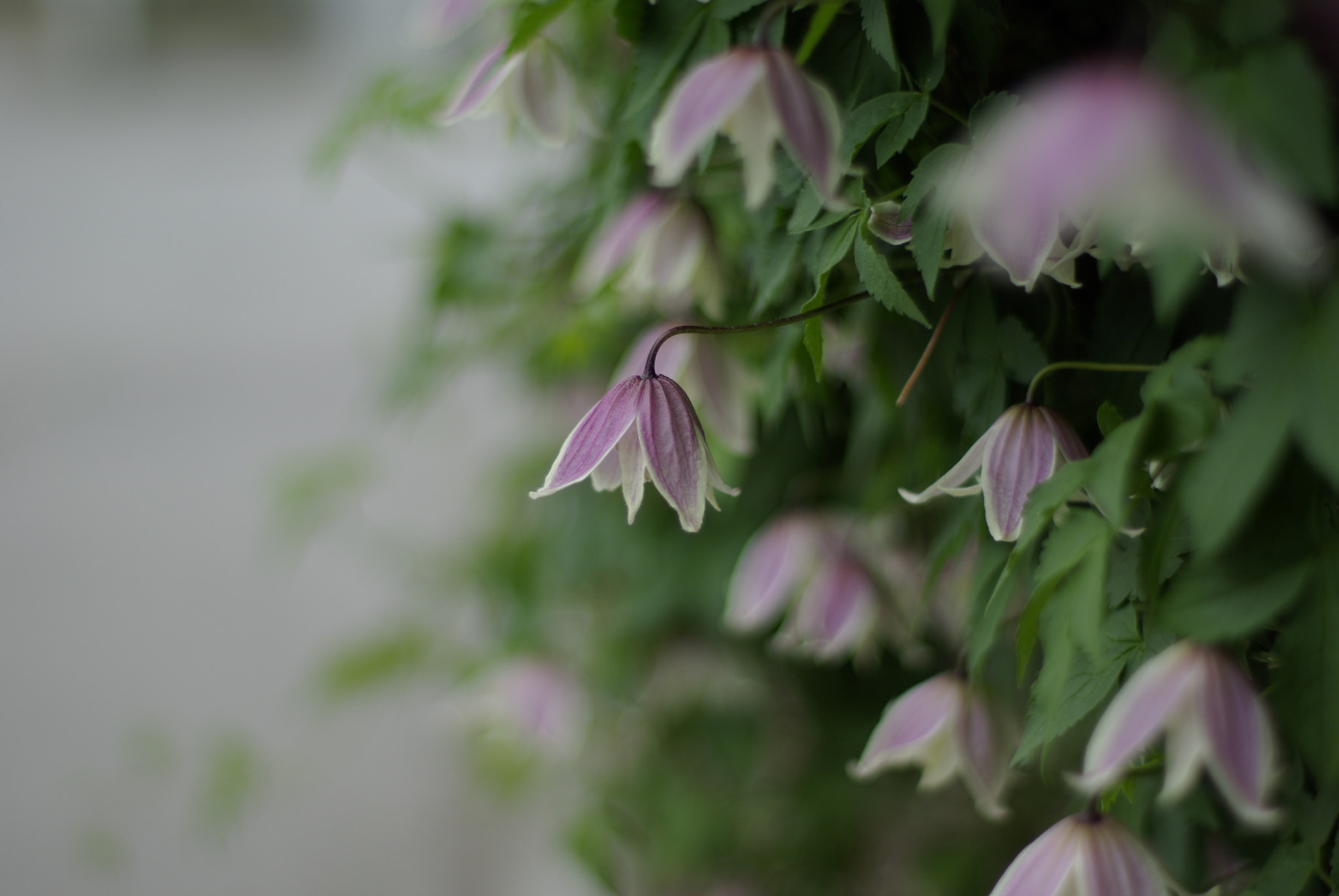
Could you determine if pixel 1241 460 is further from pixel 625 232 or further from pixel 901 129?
pixel 625 232

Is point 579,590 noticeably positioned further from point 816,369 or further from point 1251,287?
point 1251,287

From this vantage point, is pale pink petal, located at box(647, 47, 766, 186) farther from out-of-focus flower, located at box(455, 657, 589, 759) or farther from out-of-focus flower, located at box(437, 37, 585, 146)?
out-of-focus flower, located at box(455, 657, 589, 759)

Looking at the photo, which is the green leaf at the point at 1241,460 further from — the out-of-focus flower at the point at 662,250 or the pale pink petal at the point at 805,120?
the out-of-focus flower at the point at 662,250

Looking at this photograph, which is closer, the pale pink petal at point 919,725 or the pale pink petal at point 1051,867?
the pale pink petal at point 1051,867

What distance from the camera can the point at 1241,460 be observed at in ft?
0.92

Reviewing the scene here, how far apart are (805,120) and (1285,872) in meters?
0.36

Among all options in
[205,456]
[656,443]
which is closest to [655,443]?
[656,443]

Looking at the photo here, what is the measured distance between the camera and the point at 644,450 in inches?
14.4

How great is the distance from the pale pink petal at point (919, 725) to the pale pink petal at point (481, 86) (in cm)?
38

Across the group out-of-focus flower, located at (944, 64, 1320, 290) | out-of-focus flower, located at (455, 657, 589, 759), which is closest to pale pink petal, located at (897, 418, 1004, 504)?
out-of-focus flower, located at (944, 64, 1320, 290)

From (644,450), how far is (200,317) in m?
1.14

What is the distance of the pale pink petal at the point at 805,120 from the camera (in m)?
0.37

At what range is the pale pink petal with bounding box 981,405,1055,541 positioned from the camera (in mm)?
385

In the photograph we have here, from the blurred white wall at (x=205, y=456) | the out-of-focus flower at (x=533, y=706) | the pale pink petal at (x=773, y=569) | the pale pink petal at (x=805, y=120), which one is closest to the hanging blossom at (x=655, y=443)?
the pale pink petal at (x=805, y=120)
